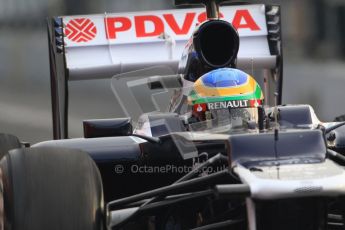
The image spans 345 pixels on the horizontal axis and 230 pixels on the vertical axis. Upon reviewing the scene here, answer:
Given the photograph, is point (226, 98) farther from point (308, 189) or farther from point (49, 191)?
point (308, 189)

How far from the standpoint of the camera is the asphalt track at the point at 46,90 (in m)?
13.9

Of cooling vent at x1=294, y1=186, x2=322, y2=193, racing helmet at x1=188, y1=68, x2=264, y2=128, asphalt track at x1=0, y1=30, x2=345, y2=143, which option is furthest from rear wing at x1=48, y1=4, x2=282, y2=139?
asphalt track at x1=0, y1=30, x2=345, y2=143

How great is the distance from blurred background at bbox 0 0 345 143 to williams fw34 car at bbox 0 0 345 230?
600cm

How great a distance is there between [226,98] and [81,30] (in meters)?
2.48

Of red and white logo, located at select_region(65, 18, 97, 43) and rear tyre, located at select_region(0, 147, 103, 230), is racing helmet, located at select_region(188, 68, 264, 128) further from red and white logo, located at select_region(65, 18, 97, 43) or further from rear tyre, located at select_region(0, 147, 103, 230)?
red and white logo, located at select_region(65, 18, 97, 43)

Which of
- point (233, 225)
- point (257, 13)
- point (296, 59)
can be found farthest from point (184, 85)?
point (296, 59)

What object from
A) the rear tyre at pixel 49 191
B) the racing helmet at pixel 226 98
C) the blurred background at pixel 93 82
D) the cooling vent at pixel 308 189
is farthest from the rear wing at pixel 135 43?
the blurred background at pixel 93 82

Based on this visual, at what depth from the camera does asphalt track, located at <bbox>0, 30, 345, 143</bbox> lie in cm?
1387

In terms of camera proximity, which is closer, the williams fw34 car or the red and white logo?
the williams fw34 car

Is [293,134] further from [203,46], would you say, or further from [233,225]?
[203,46]

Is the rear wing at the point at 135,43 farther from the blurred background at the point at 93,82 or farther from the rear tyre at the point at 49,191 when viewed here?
the blurred background at the point at 93,82

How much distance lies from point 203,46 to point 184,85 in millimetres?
294

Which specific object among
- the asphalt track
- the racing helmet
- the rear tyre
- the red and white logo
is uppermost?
the red and white logo

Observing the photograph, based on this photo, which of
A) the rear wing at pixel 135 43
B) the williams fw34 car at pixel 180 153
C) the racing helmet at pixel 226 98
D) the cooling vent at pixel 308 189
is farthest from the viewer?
the rear wing at pixel 135 43
